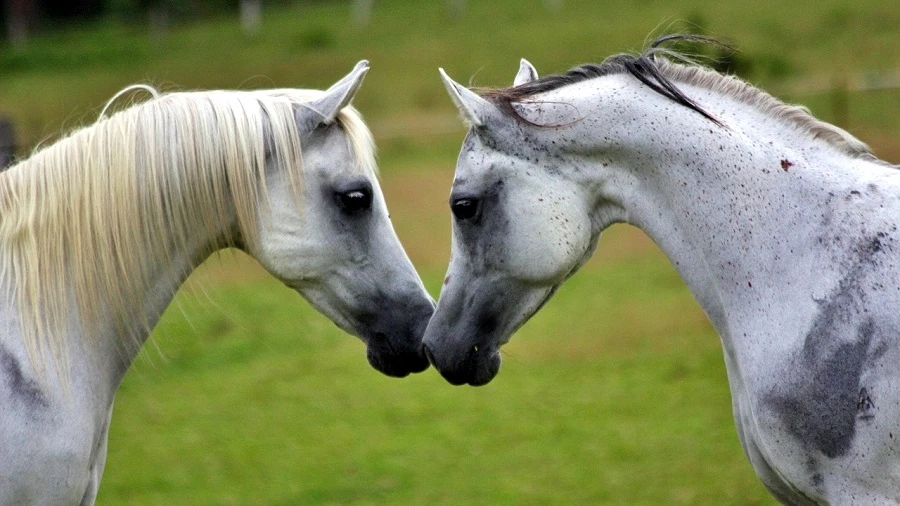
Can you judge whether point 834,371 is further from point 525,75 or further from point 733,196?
point 525,75

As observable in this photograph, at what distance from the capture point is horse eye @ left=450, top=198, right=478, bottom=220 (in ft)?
11.0

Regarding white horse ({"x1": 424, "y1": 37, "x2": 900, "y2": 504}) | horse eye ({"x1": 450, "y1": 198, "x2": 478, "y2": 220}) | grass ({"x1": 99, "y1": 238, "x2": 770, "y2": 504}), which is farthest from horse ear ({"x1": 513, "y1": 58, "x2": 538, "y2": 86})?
grass ({"x1": 99, "y1": 238, "x2": 770, "y2": 504})

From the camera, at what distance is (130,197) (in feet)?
11.3

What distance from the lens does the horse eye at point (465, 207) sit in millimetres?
3352

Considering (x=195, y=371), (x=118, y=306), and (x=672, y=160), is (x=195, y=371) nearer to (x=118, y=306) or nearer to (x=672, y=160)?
(x=118, y=306)

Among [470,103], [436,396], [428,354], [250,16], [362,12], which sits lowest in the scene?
[250,16]

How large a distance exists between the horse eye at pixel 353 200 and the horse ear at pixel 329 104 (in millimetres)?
271

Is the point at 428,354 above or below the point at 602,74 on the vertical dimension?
below

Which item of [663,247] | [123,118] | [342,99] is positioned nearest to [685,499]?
[663,247]

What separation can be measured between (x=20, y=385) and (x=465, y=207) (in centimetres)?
153

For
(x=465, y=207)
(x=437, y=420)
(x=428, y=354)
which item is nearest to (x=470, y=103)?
(x=465, y=207)

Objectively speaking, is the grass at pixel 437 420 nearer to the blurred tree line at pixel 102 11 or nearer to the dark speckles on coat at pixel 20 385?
the dark speckles on coat at pixel 20 385

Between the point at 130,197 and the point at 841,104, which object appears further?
the point at 841,104

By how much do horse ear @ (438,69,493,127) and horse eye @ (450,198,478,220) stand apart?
0.26 meters
